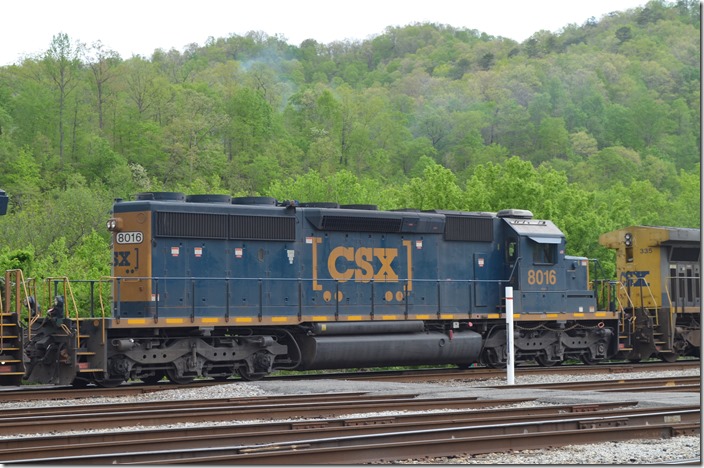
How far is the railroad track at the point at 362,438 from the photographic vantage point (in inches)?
344

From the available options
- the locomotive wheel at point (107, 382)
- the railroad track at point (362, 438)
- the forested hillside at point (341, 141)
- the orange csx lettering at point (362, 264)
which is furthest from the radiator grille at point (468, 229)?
the forested hillside at point (341, 141)

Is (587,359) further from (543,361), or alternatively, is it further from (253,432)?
(253,432)

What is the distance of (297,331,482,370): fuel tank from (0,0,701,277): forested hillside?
14.5 m

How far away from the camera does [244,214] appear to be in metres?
19.4

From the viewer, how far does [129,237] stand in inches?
728

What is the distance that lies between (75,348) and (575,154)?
10555cm

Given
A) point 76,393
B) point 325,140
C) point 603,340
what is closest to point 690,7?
point 325,140

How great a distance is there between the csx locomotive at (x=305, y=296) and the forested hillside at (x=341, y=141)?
13.6m

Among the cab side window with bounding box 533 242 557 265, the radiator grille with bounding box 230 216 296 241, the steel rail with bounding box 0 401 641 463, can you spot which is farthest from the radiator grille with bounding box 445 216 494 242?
the steel rail with bounding box 0 401 641 463

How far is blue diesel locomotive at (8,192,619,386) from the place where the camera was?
18.0m

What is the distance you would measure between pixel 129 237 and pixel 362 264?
5237 mm

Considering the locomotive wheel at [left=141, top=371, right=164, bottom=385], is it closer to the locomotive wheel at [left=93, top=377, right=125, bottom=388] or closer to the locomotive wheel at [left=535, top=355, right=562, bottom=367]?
the locomotive wheel at [left=93, top=377, right=125, bottom=388]

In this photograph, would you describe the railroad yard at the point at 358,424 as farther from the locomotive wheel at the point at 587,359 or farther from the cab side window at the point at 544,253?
the locomotive wheel at the point at 587,359

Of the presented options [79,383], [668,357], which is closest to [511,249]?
[668,357]
